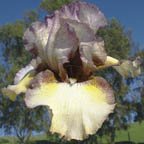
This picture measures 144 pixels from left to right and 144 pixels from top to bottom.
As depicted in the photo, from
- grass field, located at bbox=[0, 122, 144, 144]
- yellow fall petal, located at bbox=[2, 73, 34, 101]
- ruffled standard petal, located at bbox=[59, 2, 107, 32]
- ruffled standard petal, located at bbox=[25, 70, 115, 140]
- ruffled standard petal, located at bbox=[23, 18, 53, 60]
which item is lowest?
ruffled standard petal, located at bbox=[25, 70, 115, 140]

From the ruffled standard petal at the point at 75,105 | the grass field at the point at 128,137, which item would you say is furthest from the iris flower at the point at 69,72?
the grass field at the point at 128,137

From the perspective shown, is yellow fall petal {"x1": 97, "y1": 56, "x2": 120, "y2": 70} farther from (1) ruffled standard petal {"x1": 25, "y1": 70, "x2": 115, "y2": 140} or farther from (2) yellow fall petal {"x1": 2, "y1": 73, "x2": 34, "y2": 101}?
(2) yellow fall petal {"x1": 2, "y1": 73, "x2": 34, "y2": 101}

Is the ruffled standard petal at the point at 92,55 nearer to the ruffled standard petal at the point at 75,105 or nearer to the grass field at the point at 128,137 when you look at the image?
the ruffled standard petal at the point at 75,105

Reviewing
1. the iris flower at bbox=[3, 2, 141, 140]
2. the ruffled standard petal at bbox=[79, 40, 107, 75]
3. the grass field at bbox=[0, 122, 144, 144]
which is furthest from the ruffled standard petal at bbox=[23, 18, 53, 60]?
the grass field at bbox=[0, 122, 144, 144]

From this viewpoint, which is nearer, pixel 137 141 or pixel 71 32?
pixel 71 32

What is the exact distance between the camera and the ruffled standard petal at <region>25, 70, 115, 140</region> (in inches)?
58.0

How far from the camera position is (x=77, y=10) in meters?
1.65

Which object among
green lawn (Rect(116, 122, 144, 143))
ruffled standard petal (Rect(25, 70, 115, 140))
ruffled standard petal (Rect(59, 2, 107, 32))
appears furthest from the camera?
green lawn (Rect(116, 122, 144, 143))

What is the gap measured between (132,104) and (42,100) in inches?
1631

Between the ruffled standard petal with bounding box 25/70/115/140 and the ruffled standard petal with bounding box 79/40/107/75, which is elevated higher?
the ruffled standard petal with bounding box 79/40/107/75

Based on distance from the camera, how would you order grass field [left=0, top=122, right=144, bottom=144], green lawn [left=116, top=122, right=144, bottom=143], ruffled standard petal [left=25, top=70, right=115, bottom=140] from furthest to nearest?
green lawn [left=116, top=122, right=144, bottom=143], grass field [left=0, top=122, right=144, bottom=144], ruffled standard petal [left=25, top=70, right=115, bottom=140]

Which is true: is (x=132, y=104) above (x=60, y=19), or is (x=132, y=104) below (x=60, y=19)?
above

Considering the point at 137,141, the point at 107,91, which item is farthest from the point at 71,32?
the point at 137,141

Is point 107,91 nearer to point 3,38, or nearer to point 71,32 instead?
point 71,32
